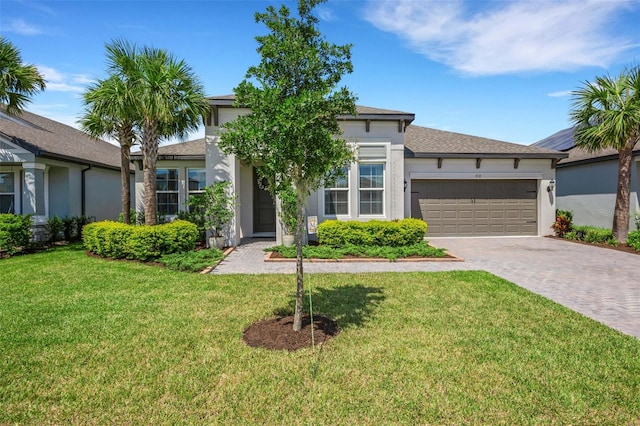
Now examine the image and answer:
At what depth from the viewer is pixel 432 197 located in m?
13.3

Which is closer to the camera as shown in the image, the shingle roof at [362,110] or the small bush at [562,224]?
the shingle roof at [362,110]

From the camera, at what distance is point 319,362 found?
3369 mm

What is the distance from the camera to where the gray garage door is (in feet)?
43.8

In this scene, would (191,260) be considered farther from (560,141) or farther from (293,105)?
(560,141)

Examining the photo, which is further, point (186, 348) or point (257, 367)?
point (186, 348)

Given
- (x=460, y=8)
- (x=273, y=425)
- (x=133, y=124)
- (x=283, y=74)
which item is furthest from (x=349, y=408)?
(x=133, y=124)

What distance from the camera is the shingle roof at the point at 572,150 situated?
42.0ft

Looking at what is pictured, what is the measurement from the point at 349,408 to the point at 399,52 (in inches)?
445

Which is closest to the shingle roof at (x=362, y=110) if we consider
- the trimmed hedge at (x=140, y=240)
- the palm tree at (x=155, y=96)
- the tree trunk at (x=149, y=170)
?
the palm tree at (x=155, y=96)

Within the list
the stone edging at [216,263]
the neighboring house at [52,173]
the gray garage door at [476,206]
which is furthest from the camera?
the gray garage door at [476,206]

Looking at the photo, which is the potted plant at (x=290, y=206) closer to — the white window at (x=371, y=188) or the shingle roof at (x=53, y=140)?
the white window at (x=371, y=188)

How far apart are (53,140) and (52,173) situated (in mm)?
1537

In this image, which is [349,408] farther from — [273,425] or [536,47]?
[536,47]

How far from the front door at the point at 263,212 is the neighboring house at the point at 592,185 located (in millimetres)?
12186
